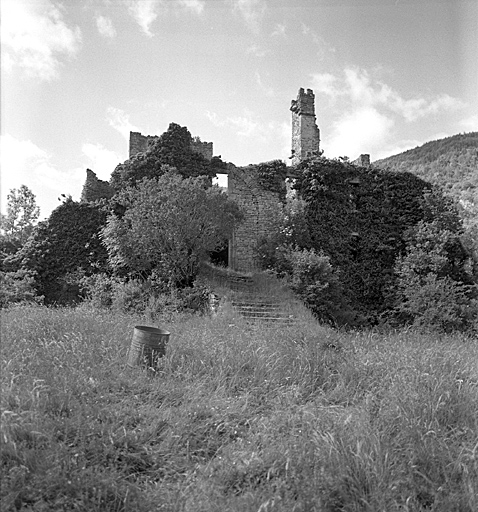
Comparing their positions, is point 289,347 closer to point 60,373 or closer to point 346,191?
point 60,373

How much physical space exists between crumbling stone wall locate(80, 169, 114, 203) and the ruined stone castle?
34 mm

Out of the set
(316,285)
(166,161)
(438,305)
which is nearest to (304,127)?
(166,161)

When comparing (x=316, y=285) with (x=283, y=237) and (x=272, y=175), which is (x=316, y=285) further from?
(x=272, y=175)

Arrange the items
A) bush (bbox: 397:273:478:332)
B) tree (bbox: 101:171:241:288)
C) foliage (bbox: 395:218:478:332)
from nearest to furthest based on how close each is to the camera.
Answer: tree (bbox: 101:171:241:288)
bush (bbox: 397:273:478:332)
foliage (bbox: 395:218:478:332)

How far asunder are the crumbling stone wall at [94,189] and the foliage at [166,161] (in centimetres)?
34

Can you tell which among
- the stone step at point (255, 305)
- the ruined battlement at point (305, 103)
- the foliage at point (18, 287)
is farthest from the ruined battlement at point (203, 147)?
Answer: the stone step at point (255, 305)

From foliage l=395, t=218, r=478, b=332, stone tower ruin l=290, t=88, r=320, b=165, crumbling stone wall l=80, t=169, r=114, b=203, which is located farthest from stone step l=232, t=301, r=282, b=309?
stone tower ruin l=290, t=88, r=320, b=165

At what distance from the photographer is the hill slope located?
1453 inches

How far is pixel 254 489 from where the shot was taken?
3414mm

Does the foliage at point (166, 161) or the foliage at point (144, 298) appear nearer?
the foliage at point (144, 298)

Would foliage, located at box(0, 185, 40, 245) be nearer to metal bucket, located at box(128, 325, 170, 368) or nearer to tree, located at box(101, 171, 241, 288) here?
tree, located at box(101, 171, 241, 288)

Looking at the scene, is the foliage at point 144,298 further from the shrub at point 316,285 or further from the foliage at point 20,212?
the foliage at point 20,212

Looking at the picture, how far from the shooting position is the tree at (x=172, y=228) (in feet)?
38.4

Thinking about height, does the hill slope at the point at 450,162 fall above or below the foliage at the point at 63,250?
above
